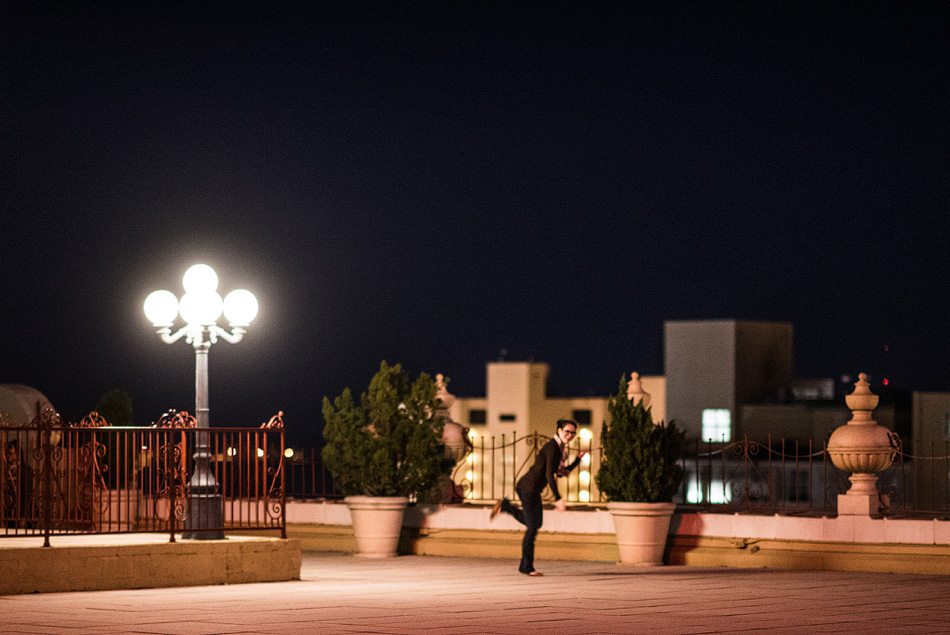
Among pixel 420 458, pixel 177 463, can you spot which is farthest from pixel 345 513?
pixel 177 463

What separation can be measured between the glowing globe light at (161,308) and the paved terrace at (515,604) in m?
3.01

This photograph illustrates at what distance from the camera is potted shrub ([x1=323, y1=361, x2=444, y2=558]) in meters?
18.8

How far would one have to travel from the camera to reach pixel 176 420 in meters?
16.1

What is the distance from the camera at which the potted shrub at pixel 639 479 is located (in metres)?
17.0

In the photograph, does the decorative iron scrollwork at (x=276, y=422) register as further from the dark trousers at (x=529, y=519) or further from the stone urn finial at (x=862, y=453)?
the stone urn finial at (x=862, y=453)

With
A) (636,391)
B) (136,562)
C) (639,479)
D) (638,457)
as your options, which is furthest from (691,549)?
(136,562)

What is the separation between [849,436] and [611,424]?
2.54m

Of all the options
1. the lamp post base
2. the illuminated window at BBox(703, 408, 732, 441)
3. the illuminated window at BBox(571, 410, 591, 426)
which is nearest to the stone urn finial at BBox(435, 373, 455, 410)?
the lamp post base

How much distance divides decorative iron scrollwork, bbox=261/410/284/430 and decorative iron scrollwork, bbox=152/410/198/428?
2.61 ft

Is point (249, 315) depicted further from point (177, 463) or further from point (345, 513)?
point (345, 513)

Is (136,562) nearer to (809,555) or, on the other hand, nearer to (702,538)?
(702,538)

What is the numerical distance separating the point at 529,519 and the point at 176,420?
3698 mm

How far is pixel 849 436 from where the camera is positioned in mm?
16609

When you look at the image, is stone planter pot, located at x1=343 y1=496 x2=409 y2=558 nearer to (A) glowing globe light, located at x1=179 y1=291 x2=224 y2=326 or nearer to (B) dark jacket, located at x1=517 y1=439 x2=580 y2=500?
(B) dark jacket, located at x1=517 y1=439 x2=580 y2=500
